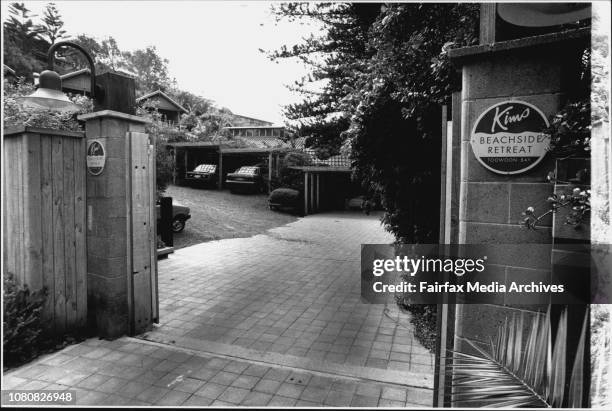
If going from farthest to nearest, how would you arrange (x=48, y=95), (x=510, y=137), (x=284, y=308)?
Answer: (x=284, y=308) → (x=48, y=95) → (x=510, y=137)

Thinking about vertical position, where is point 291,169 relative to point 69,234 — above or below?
above

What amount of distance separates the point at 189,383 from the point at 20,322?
5.20 feet

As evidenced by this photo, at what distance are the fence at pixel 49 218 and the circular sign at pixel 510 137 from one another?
3.66 metres

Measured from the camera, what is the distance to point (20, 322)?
3.27 m

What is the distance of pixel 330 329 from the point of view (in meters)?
4.35

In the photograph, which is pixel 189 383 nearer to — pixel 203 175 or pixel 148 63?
pixel 203 175

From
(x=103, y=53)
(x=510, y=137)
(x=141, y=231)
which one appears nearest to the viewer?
(x=510, y=137)

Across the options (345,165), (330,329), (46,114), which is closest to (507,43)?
(330,329)

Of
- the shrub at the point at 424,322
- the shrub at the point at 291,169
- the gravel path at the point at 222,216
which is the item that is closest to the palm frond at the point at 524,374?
the shrub at the point at 424,322

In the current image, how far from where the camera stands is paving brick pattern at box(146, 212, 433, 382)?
382 centimetres

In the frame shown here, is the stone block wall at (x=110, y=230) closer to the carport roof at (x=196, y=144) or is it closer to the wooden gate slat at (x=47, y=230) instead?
the wooden gate slat at (x=47, y=230)

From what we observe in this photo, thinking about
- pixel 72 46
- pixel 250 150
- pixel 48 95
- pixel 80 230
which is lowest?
pixel 80 230

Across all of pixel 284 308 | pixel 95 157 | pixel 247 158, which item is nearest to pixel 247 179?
pixel 247 158

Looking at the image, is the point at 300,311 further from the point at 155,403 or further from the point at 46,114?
the point at 46,114
